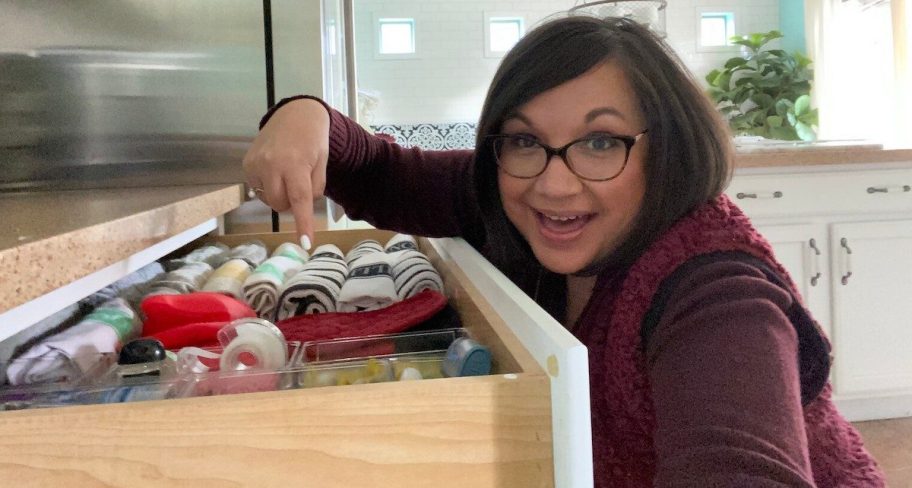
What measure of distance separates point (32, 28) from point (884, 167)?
214cm

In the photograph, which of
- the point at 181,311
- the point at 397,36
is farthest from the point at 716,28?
the point at 181,311

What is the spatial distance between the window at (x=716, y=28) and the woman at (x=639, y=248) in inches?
134

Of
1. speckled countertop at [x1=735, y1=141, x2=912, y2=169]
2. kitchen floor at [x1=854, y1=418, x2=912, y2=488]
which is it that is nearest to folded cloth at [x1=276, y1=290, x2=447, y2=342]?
speckled countertop at [x1=735, y1=141, x2=912, y2=169]

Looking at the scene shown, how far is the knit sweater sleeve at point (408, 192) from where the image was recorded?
1045 mm

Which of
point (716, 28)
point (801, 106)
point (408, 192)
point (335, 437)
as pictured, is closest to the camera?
point (335, 437)

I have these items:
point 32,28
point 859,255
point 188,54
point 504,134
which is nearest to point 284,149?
point 504,134

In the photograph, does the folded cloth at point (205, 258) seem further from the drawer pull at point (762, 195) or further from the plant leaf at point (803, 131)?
the plant leaf at point (803, 131)

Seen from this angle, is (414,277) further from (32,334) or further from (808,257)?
(808,257)

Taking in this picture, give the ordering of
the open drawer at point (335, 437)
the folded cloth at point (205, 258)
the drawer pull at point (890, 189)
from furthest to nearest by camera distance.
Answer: the drawer pull at point (890, 189) → the folded cloth at point (205, 258) → the open drawer at point (335, 437)

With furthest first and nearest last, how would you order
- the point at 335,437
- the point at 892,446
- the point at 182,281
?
the point at 892,446, the point at 182,281, the point at 335,437

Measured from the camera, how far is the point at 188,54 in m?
1.45

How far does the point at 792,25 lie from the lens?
3.83 meters

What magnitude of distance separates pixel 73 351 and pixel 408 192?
58cm

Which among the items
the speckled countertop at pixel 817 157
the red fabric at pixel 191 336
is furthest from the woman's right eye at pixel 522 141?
the speckled countertop at pixel 817 157
